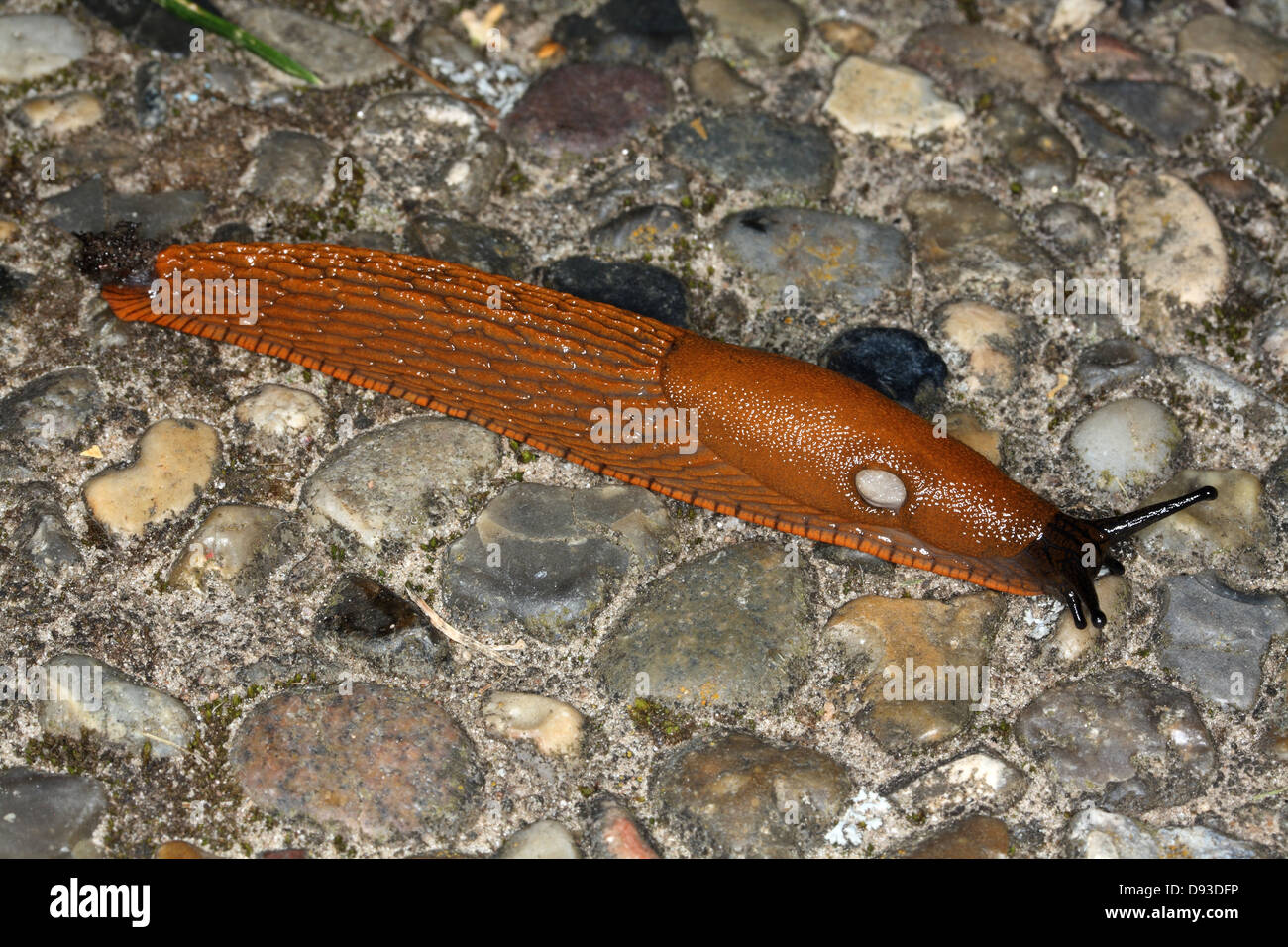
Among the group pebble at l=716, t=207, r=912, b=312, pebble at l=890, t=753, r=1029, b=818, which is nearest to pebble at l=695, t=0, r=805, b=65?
pebble at l=716, t=207, r=912, b=312

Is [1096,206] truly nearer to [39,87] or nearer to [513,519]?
[513,519]

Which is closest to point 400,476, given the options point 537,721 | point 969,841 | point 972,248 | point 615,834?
point 537,721

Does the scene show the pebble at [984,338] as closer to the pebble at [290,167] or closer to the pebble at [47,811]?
the pebble at [290,167]

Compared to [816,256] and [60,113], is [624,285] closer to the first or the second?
[816,256]

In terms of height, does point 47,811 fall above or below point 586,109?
below

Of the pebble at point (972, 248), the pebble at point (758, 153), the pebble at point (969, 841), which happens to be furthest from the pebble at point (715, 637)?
the pebble at point (758, 153)
